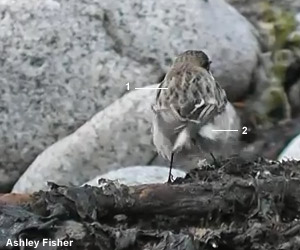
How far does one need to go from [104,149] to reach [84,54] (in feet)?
3.23

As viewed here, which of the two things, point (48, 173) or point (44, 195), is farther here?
point (48, 173)

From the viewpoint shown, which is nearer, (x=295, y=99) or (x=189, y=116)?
(x=189, y=116)

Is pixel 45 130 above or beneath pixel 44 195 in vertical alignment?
beneath

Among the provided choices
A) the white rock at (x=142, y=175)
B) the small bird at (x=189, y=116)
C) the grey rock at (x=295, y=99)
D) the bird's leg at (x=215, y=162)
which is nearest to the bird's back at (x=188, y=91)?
the small bird at (x=189, y=116)

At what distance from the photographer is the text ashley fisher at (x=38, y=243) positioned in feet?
13.0

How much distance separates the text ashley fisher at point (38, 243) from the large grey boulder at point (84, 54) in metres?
3.57

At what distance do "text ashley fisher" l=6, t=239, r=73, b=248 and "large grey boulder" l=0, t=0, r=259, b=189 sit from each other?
3.57 meters

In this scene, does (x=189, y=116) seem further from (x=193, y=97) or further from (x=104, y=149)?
(x=104, y=149)

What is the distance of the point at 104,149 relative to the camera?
725cm

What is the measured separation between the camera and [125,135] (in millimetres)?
7230

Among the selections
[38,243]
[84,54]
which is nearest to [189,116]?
[38,243]

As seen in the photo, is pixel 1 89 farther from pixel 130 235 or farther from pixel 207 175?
pixel 130 235

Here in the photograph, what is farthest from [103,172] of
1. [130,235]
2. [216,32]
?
[130,235]

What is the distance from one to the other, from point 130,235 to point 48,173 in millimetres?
3186
